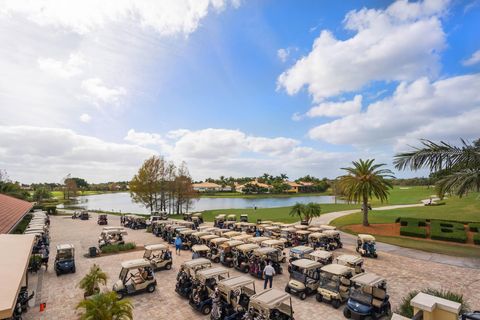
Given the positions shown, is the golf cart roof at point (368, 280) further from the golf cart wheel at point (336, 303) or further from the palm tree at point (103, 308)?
the palm tree at point (103, 308)

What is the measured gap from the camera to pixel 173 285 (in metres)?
15.2

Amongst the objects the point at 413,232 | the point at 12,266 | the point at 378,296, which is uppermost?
the point at 12,266

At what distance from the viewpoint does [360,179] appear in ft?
101

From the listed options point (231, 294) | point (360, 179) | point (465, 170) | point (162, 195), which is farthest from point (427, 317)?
point (162, 195)

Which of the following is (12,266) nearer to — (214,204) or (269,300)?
(269,300)

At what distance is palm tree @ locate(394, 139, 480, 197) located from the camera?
1229cm

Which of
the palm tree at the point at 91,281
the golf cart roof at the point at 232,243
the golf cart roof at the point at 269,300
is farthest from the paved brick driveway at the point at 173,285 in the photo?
the golf cart roof at the point at 269,300

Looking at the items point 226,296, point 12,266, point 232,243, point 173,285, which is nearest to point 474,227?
point 232,243

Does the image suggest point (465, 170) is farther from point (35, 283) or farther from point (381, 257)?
point (35, 283)

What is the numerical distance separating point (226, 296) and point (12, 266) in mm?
7788

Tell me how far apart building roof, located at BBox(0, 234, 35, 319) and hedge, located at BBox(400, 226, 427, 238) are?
28.1 metres

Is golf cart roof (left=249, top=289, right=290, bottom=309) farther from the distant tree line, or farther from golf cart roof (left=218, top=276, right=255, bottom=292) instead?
the distant tree line

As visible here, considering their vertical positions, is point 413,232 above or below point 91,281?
below

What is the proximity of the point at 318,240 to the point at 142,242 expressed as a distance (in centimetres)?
1614
